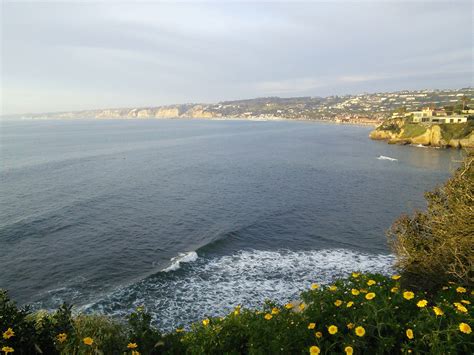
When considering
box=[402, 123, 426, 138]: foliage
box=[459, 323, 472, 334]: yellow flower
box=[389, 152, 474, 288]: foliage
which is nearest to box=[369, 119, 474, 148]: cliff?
box=[402, 123, 426, 138]: foliage

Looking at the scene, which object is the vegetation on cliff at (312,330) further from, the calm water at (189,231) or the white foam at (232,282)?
the calm water at (189,231)

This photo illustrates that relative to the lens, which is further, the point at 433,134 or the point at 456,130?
the point at 433,134

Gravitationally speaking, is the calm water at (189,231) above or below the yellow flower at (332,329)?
below

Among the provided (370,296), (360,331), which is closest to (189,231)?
(370,296)

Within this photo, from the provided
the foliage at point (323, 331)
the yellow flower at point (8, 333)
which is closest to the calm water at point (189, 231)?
the foliage at point (323, 331)

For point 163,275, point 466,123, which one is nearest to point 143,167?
point 163,275

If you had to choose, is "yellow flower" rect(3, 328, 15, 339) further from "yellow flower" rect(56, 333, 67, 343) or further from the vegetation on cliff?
"yellow flower" rect(56, 333, 67, 343)

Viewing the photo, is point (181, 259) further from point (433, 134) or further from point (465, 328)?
point (433, 134)

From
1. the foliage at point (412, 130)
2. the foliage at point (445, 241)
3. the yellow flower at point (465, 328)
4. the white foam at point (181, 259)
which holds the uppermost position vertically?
the yellow flower at point (465, 328)
